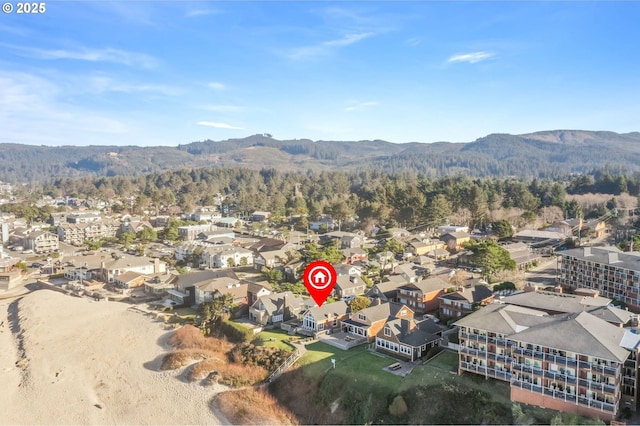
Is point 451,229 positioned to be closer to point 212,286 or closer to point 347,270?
point 347,270

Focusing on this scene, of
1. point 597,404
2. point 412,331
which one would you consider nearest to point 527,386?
point 597,404

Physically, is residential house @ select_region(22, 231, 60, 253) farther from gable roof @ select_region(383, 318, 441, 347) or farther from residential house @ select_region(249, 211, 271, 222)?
gable roof @ select_region(383, 318, 441, 347)

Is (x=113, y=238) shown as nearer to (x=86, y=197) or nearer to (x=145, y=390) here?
(x=145, y=390)

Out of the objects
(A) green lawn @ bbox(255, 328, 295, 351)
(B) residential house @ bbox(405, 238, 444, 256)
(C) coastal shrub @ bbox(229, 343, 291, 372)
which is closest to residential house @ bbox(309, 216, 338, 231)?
(B) residential house @ bbox(405, 238, 444, 256)

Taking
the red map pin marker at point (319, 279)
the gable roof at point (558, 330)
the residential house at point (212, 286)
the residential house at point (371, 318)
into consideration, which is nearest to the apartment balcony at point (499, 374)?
the gable roof at point (558, 330)

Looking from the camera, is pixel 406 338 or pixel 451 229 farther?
pixel 451 229

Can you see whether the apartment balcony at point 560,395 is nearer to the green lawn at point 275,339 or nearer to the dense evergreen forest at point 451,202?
the green lawn at point 275,339

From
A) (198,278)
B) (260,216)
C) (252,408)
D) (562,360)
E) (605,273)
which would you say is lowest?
(252,408)
